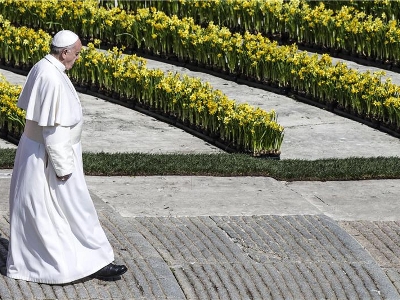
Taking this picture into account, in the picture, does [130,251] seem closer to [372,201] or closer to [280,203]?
[280,203]

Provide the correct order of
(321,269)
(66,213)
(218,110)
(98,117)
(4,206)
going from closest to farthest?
(66,213) < (321,269) < (4,206) < (218,110) < (98,117)

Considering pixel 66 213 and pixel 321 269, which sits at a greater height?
pixel 66 213

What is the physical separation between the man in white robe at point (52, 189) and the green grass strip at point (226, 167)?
111 inches

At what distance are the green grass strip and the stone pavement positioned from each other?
17 centimetres

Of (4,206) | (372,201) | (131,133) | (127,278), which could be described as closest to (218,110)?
(131,133)

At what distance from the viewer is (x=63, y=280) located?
24.8ft

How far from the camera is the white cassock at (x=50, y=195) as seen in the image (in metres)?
7.37

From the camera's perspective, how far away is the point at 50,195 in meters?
7.47

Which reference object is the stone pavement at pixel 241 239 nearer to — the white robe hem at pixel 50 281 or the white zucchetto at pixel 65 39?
the white robe hem at pixel 50 281

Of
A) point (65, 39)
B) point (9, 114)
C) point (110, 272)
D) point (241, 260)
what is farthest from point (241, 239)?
point (9, 114)

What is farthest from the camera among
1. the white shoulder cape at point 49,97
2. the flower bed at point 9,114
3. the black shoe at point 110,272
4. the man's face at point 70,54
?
the flower bed at point 9,114

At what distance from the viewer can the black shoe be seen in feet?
25.4

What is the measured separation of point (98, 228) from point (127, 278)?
0.46 meters

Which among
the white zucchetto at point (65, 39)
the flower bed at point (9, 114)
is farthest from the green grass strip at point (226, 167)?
the white zucchetto at point (65, 39)
